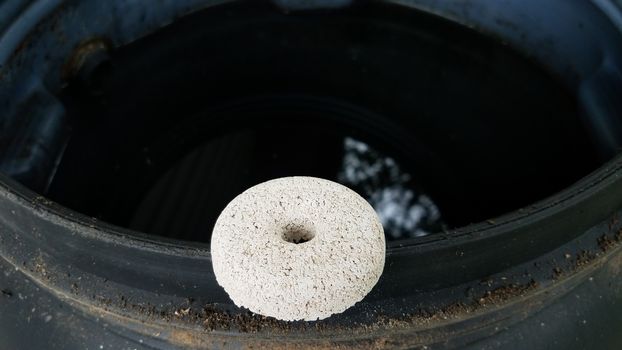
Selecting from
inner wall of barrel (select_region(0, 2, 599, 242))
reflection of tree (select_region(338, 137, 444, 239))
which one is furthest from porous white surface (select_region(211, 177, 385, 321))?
reflection of tree (select_region(338, 137, 444, 239))

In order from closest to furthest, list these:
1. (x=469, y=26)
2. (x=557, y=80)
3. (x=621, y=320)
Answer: (x=621, y=320) → (x=557, y=80) → (x=469, y=26)

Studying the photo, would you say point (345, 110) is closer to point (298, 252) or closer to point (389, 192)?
point (389, 192)

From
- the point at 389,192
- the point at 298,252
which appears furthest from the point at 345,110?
the point at 298,252

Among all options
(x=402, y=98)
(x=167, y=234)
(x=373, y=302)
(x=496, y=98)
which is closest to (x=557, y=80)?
(x=496, y=98)

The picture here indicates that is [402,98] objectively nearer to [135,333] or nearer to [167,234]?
[167,234]

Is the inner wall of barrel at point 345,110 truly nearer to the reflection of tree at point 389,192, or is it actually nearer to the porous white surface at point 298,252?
the reflection of tree at point 389,192
